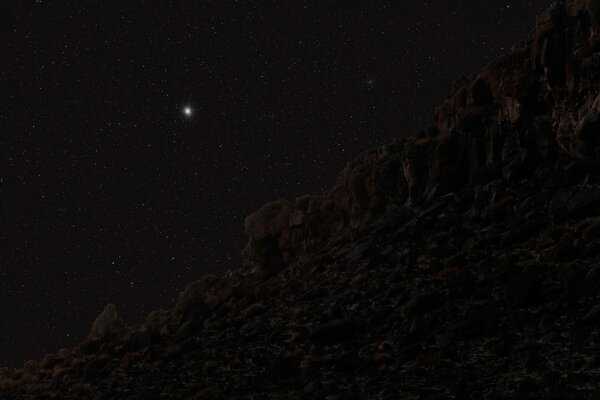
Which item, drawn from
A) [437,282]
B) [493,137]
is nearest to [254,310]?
[437,282]

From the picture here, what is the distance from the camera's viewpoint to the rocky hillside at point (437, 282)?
1886cm

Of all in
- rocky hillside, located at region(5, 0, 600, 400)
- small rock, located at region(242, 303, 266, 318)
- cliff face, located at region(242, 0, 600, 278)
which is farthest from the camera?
small rock, located at region(242, 303, 266, 318)

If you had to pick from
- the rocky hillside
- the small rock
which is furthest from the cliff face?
the small rock

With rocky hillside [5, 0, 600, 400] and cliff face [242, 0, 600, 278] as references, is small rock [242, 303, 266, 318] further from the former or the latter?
cliff face [242, 0, 600, 278]

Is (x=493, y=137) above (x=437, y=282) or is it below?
above

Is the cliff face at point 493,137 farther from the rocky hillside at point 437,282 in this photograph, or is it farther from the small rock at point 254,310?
the small rock at point 254,310

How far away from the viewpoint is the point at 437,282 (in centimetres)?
2647

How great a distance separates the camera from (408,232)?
3481 cm

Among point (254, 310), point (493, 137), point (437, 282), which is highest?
point (493, 137)

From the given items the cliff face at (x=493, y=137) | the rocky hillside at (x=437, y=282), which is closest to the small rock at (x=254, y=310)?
the rocky hillside at (x=437, y=282)

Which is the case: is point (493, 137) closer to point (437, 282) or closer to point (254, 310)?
point (437, 282)

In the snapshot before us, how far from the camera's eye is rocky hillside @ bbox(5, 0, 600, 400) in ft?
61.9

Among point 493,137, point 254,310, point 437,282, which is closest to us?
point 437,282

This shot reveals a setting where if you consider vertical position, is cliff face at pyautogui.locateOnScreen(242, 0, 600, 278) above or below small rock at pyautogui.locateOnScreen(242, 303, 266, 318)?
above
